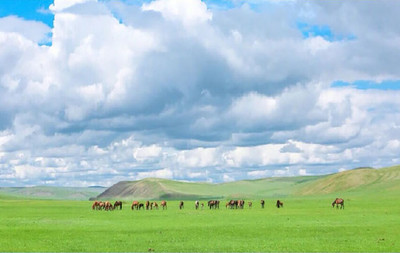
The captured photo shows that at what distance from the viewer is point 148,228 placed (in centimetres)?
4547

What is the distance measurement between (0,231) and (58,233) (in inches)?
207

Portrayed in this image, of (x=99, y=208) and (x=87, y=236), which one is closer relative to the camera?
(x=87, y=236)

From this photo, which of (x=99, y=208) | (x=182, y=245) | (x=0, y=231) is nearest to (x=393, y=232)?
(x=182, y=245)

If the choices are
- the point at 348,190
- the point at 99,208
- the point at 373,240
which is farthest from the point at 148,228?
the point at 348,190

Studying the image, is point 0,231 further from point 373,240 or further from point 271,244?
point 373,240

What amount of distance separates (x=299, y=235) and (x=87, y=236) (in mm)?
14701

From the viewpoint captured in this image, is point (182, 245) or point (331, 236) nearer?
point (182, 245)

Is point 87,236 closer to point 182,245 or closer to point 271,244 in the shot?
point 182,245

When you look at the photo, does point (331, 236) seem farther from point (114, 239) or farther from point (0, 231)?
point (0, 231)

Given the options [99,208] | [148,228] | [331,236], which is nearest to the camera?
[331,236]

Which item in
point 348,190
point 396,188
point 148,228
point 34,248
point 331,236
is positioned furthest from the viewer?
point 348,190

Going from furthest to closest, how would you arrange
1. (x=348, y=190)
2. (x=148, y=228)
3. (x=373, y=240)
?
(x=348, y=190)
(x=148, y=228)
(x=373, y=240)

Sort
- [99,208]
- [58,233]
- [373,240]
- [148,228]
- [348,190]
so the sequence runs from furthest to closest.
Answer: [348,190] → [99,208] → [148,228] → [58,233] → [373,240]

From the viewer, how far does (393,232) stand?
39.2m
